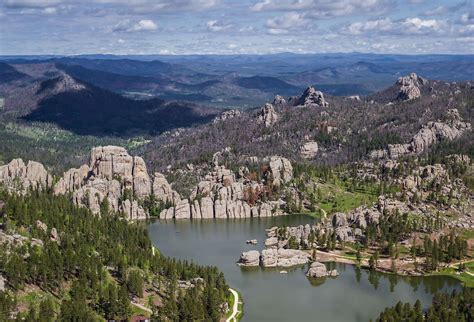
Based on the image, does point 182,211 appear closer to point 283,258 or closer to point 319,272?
point 283,258

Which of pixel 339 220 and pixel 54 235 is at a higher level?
pixel 54 235

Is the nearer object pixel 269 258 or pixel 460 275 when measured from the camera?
pixel 460 275

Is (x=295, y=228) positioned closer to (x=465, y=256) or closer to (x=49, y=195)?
(x=465, y=256)

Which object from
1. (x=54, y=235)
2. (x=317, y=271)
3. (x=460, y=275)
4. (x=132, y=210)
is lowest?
(x=460, y=275)

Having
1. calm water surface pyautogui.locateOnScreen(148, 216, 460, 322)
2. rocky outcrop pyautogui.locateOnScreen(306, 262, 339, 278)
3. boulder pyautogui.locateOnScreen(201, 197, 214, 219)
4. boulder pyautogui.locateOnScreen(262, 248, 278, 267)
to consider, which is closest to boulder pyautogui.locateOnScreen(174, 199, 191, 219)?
boulder pyautogui.locateOnScreen(201, 197, 214, 219)

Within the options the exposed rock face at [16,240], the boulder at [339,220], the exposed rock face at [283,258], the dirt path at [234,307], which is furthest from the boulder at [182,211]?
the exposed rock face at [16,240]

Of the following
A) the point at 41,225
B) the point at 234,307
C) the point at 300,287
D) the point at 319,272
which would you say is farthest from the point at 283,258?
the point at 41,225

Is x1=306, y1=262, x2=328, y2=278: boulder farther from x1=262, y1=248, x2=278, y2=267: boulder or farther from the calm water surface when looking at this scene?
x1=262, y1=248, x2=278, y2=267: boulder
